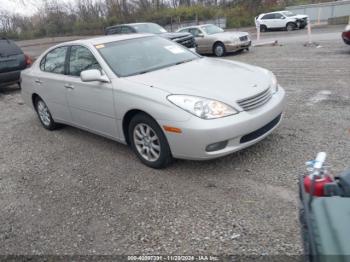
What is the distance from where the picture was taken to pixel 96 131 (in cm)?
486

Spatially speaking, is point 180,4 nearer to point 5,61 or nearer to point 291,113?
point 5,61

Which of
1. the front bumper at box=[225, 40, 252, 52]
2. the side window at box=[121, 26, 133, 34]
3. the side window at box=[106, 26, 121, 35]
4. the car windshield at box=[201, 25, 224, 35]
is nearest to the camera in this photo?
the side window at box=[121, 26, 133, 34]

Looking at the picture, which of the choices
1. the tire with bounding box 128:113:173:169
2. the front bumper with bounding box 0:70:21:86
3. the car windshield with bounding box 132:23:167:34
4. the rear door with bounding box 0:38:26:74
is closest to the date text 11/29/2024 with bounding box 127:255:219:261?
the tire with bounding box 128:113:173:169

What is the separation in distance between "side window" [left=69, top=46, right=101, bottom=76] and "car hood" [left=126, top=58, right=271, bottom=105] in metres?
0.74

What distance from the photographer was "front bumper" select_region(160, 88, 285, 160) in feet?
11.8

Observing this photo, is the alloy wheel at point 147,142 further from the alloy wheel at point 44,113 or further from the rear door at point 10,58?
the rear door at point 10,58

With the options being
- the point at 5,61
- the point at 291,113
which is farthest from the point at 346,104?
the point at 5,61

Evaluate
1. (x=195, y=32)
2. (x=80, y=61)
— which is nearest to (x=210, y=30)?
(x=195, y=32)

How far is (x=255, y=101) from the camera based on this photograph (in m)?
3.93

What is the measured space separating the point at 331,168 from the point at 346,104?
2565 millimetres

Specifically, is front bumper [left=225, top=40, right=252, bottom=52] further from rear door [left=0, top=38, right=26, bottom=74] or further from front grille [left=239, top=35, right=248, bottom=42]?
rear door [left=0, top=38, right=26, bottom=74]

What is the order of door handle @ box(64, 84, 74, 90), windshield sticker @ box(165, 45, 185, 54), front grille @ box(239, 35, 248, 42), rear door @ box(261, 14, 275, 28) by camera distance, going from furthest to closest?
1. rear door @ box(261, 14, 275, 28)
2. front grille @ box(239, 35, 248, 42)
3. windshield sticker @ box(165, 45, 185, 54)
4. door handle @ box(64, 84, 74, 90)

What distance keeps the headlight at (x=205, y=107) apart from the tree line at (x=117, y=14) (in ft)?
107

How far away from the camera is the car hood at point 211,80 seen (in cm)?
385
